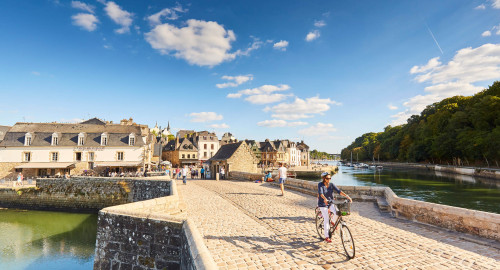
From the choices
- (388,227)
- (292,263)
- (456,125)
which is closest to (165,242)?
(292,263)

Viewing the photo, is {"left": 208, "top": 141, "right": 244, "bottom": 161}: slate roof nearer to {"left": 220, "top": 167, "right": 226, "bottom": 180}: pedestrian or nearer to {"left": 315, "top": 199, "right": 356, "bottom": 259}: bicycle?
{"left": 220, "top": 167, "right": 226, "bottom": 180}: pedestrian

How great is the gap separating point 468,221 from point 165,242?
25.9ft

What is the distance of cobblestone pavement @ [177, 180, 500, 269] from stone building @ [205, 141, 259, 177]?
17.6 meters

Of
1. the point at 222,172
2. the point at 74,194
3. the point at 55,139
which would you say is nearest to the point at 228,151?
the point at 222,172

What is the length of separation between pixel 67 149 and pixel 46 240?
63.3 ft

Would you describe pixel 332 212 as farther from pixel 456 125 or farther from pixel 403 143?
pixel 403 143

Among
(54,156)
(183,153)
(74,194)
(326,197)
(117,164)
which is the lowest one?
(74,194)

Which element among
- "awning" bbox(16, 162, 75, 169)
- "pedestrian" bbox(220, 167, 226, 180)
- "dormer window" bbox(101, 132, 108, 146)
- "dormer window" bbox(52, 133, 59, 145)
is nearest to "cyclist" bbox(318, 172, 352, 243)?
"pedestrian" bbox(220, 167, 226, 180)

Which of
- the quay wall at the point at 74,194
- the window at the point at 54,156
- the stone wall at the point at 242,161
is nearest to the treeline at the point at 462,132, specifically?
the stone wall at the point at 242,161

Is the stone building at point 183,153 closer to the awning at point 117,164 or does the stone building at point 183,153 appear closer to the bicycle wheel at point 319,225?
the awning at point 117,164

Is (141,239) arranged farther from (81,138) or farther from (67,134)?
(67,134)

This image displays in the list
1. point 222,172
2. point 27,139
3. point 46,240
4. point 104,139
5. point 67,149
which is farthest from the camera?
point 104,139

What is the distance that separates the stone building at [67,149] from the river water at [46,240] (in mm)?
9481

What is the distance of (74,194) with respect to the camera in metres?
21.5
